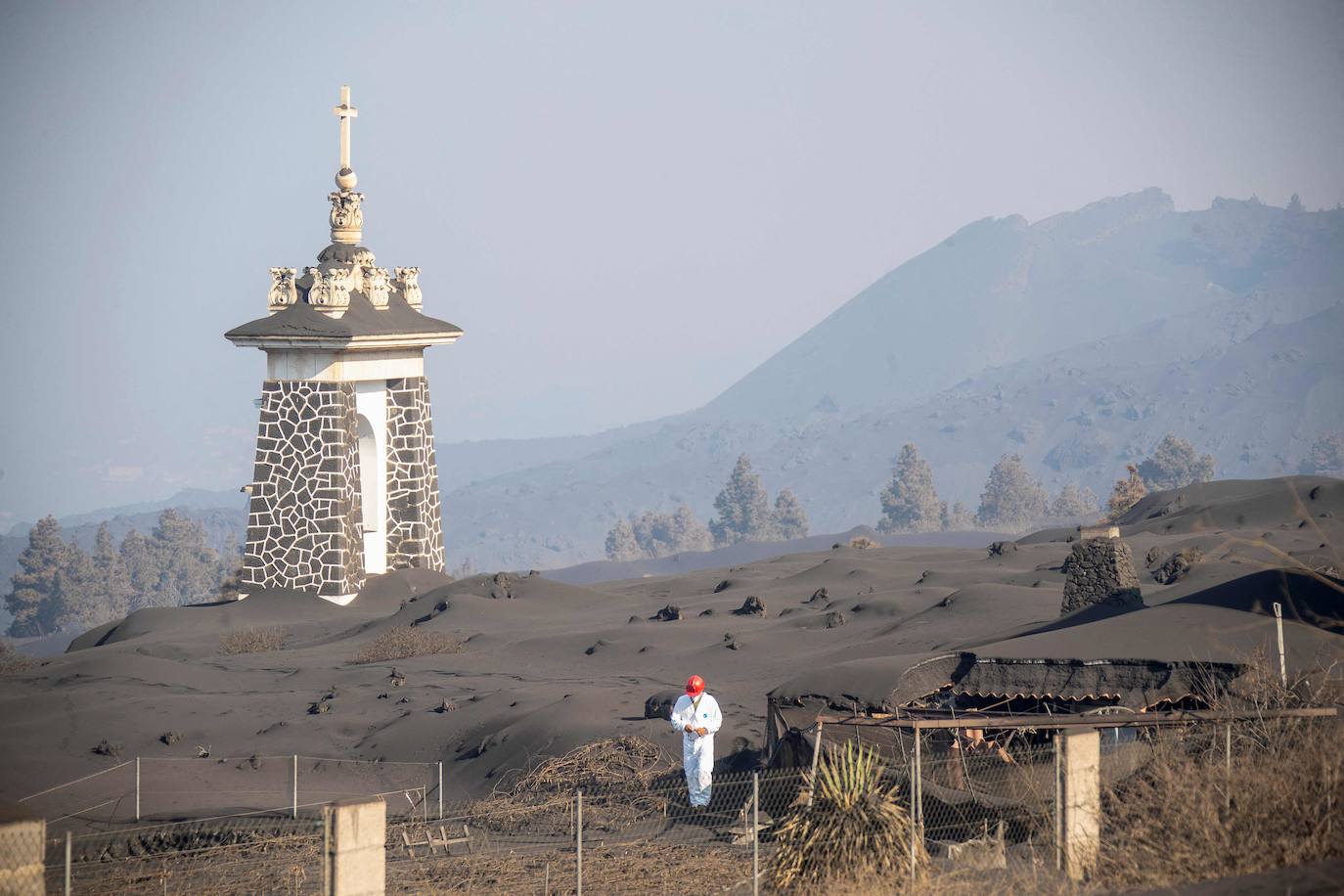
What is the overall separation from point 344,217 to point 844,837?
100 feet

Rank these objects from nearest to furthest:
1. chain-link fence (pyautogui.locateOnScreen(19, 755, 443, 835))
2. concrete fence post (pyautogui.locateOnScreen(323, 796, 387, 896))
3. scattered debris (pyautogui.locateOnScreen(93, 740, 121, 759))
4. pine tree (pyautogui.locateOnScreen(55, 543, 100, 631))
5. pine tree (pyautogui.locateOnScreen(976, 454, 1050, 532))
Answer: concrete fence post (pyautogui.locateOnScreen(323, 796, 387, 896)), chain-link fence (pyautogui.locateOnScreen(19, 755, 443, 835)), scattered debris (pyautogui.locateOnScreen(93, 740, 121, 759)), pine tree (pyautogui.locateOnScreen(55, 543, 100, 631)), pine tree (pyautogui.locateOnScreen(976, 454, 1050, 532))

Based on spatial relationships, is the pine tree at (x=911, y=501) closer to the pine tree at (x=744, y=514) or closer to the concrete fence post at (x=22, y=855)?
the pine tree at (x=744, y=514)

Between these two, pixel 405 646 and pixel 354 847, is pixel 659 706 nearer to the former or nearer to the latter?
pixel 405 646

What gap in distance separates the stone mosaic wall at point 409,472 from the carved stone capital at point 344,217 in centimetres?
365

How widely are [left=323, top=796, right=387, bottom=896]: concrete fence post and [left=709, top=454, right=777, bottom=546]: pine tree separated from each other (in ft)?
320

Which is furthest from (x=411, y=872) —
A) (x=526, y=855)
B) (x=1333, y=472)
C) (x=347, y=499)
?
(x=1333, y=472)

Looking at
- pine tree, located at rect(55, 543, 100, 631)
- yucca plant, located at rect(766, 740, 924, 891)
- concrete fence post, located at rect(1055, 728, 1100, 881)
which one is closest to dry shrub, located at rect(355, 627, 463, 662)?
yucca plant, located at rect(766, 740, 924, 891)

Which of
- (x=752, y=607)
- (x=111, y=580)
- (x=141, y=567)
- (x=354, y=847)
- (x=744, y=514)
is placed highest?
(x=744, y=514)

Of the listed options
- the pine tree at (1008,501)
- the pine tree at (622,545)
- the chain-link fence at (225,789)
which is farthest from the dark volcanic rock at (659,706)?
the pine tree at (622,545)

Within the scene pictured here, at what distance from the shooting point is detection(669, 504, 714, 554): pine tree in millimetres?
123375

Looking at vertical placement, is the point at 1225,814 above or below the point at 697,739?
below

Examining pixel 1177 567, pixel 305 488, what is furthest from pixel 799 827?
pixel 305 488

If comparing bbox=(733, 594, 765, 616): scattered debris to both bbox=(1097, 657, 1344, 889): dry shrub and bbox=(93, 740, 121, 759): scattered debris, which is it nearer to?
bbox=(93, 740, 121, 759): scattered debris

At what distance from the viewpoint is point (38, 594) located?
97.8 metres
